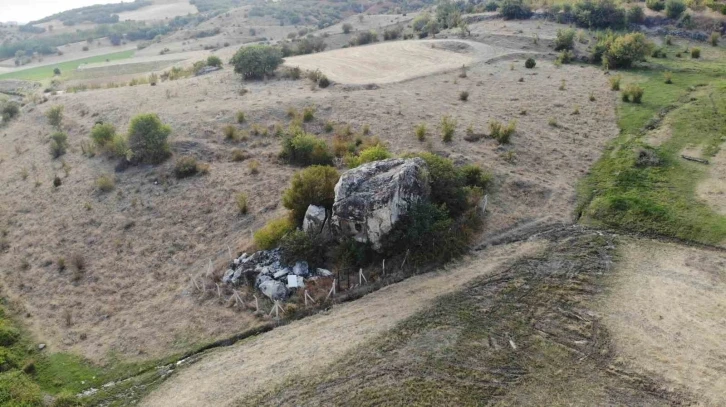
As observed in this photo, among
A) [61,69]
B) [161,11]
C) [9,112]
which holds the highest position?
[161,11]

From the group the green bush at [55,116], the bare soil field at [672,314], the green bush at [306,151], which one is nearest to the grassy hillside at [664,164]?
the bare soil field at [672,314]

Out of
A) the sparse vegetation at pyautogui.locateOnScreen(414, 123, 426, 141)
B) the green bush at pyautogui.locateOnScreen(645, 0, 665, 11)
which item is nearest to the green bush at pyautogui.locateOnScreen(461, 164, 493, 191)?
the sparse vegetation at pyautogui.locateOnScreen(414, 123, 426, 141)

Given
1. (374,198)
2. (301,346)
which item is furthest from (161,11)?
(301,346)

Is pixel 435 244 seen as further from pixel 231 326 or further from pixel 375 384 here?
pixel 231 326

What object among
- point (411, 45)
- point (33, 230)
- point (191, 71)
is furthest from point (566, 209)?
point (191, 71)

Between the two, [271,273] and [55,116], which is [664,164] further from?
[55,116]
